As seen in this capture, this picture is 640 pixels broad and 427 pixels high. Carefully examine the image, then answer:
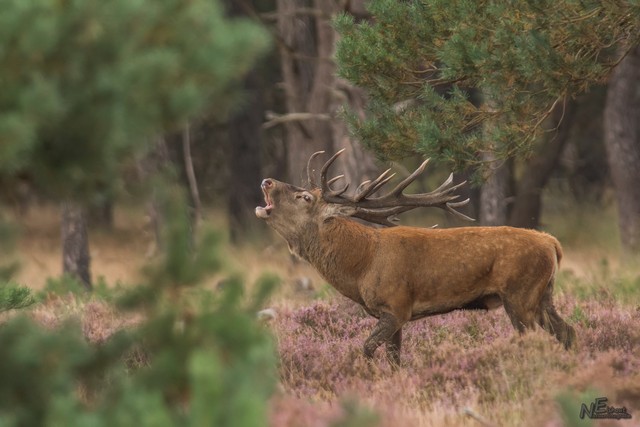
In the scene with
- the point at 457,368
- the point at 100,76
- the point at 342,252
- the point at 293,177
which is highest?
the point at 100,76

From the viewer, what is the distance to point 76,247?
54.9 feet

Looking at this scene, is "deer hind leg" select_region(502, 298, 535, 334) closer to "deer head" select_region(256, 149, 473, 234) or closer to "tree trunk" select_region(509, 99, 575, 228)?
"deer head" select_region(256, 149, 473, 234)

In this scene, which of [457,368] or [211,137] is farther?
[211,137]

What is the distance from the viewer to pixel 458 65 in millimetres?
8852

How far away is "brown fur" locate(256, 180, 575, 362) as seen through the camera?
29.7ft

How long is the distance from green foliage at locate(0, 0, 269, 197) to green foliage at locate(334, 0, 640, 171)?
3973 mm

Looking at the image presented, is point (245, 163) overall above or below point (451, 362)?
below

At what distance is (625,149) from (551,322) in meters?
9.53

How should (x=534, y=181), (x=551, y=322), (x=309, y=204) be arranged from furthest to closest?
(x=534, y=181), (x=309, y=204), (x=551, y=322)

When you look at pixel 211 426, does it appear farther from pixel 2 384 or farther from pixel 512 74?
pixel 512 74

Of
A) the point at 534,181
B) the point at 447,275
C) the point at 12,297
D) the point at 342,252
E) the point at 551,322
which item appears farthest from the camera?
the point at 534,181

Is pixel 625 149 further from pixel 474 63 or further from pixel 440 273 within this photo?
pixel 474 63

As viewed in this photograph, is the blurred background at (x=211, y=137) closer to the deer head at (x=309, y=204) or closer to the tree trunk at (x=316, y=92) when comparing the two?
the tree trunk at (x=316, y=92)
